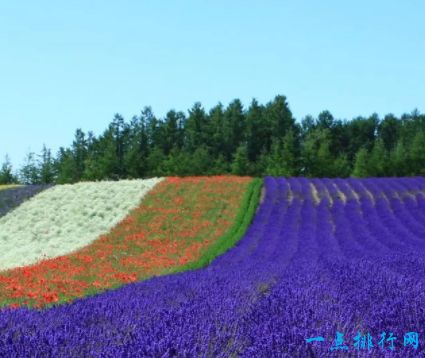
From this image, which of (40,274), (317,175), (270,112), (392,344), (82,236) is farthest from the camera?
(270,112)

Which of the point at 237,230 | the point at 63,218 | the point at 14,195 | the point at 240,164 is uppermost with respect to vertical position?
the point at 240,164

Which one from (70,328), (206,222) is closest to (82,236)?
(206,222)

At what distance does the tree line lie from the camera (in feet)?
190

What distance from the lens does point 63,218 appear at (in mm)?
26078

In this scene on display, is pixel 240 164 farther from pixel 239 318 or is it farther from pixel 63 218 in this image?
pixel 239 318

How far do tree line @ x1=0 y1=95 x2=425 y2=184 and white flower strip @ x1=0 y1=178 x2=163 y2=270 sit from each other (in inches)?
932

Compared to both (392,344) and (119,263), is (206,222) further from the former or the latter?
(392,344)

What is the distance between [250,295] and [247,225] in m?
16.4

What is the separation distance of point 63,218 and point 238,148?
1479 inches

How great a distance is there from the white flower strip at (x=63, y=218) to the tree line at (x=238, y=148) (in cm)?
2368

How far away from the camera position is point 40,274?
14.7 meters

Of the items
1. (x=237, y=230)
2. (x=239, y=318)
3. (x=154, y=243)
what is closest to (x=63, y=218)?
(x=154, y=243)

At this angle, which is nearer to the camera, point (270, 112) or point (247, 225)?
point (247, 225)

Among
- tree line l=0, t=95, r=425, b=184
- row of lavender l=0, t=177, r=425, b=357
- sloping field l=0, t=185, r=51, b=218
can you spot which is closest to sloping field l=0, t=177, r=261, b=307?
row of lavender l=0, t=177, r=425, b=357
